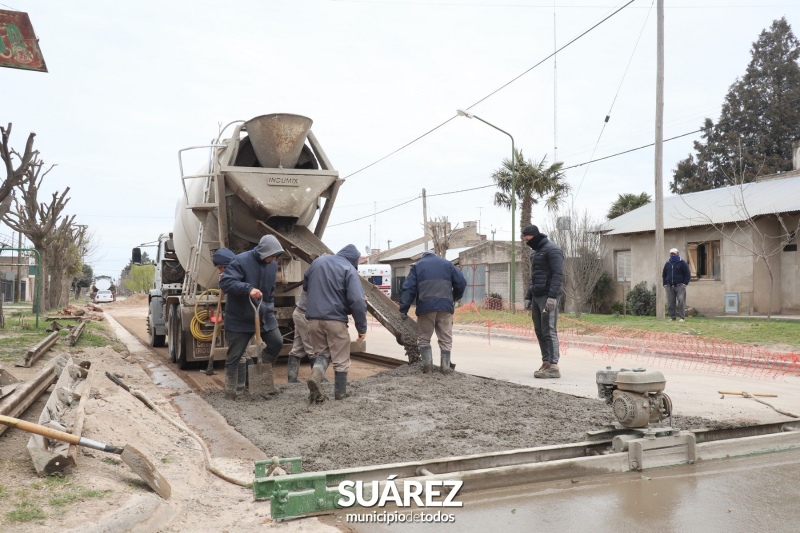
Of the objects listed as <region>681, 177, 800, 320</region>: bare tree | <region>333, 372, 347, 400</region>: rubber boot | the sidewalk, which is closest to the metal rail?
the sidewalk

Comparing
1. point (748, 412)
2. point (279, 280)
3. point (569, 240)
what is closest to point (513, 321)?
point (569, 240)

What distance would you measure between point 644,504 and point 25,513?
3350 millimetres

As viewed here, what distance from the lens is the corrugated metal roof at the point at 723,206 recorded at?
20.6 metres

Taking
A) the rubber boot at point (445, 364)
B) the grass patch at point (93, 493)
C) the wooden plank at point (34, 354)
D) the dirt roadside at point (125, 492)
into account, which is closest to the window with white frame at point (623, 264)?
the rubber boot at point (445, 364)

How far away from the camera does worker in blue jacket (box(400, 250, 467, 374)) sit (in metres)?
8.99

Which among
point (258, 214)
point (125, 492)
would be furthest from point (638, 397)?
point (258, 214)

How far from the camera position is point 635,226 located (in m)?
25.5

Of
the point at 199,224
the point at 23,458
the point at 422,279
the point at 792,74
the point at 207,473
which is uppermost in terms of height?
the point at 792,74

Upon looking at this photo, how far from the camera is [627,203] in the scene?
118ft

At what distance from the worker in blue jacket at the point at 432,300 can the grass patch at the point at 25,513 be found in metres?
5.88

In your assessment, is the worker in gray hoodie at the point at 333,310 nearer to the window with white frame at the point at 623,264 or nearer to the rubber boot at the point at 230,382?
the rubber boot at the point at 230,382

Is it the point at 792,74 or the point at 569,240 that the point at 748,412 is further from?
the point at 792,74

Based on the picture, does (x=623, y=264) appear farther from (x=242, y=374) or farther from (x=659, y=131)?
(x=242, y=374)

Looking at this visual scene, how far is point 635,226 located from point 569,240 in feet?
8.18
